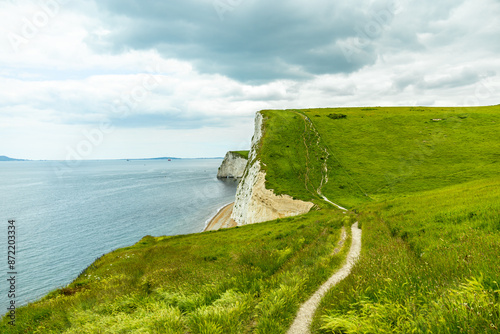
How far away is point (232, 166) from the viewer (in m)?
185

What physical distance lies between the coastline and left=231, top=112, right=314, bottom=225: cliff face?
87.1 inches

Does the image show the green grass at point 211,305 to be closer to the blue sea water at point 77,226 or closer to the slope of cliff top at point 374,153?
the blue sea water at point 77,226

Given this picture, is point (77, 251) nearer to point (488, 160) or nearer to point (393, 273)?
point (393, 273)

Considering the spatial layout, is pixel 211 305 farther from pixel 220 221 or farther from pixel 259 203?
pixel 220 221

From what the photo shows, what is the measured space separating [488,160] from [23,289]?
101246 millimetres

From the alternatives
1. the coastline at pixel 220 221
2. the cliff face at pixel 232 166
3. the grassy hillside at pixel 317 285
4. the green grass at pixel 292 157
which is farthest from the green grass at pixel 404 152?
the cliff face at pixel 232 166

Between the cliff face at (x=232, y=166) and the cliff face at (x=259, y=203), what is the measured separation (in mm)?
103727

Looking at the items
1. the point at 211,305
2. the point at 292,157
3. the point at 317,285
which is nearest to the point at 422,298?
the point at 317,285

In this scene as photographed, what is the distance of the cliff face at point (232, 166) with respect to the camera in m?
177

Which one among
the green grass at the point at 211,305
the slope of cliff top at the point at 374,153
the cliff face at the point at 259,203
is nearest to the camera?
the green grass at the point at 211,305

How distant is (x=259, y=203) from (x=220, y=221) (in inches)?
758

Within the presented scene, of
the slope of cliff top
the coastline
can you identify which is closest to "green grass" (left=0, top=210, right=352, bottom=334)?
the slope of cliff top

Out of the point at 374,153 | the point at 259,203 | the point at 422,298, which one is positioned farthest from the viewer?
the point at 374,153

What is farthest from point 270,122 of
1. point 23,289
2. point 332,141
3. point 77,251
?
point 23,289
